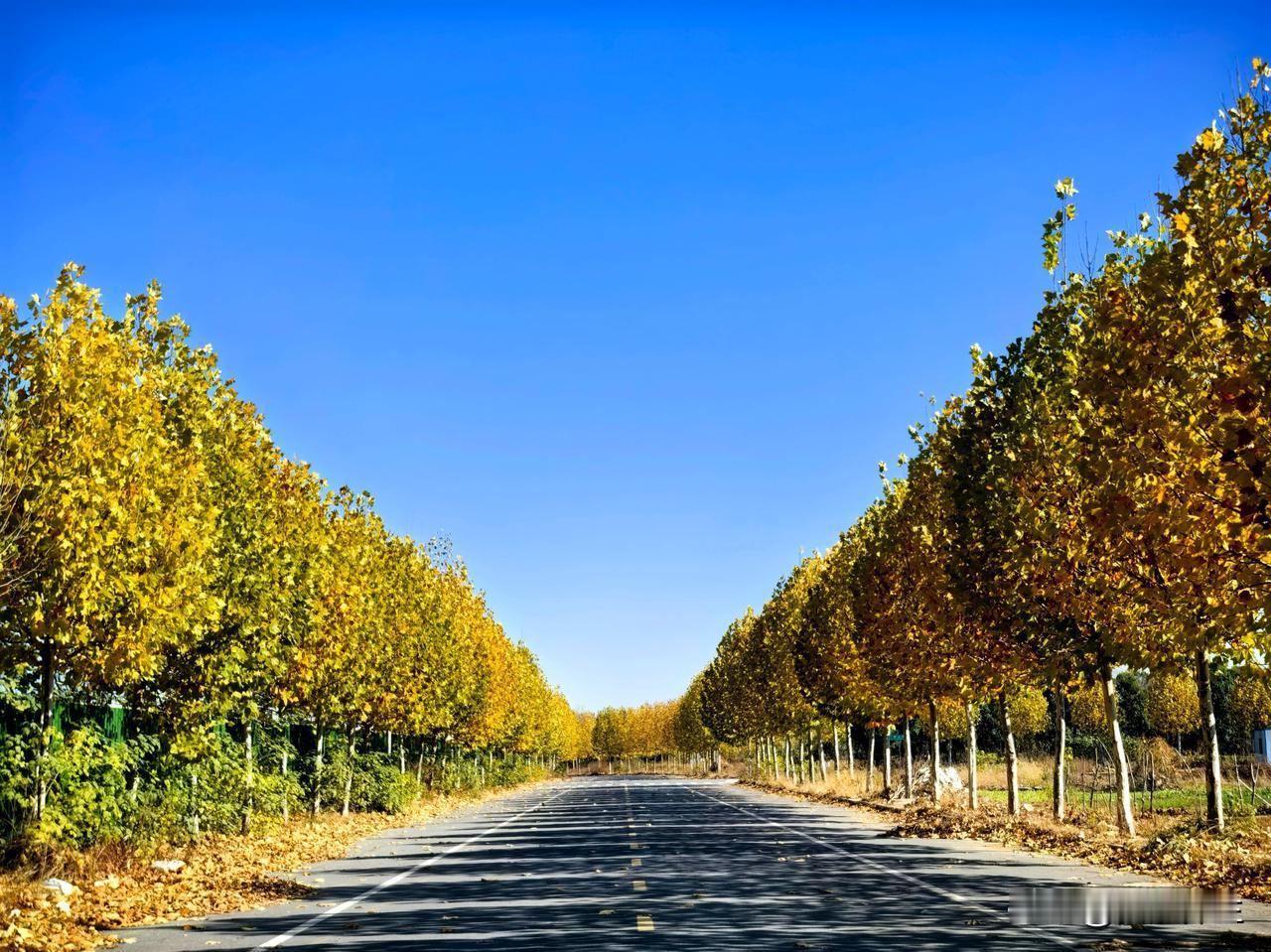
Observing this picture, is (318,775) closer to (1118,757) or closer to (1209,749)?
(1118,757)

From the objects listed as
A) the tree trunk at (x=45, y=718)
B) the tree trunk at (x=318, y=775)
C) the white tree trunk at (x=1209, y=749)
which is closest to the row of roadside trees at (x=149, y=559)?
the tree trunk at (x=45, y=718)

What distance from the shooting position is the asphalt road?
11.9 m

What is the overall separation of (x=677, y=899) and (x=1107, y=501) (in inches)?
277

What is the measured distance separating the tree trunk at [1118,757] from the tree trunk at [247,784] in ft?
50.6

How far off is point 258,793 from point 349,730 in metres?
15.1

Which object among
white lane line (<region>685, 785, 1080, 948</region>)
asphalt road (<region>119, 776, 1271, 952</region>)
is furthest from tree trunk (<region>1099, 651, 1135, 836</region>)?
white lane line (<region>685, 785, 1080, 948</region>)

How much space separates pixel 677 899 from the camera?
15266mm

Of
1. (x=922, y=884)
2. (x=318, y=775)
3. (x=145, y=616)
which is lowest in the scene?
(x=922, y=884)

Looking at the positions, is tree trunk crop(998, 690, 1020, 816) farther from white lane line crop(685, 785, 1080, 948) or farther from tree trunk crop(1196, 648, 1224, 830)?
tree trunk crop(1196, 648, 1224, 830)

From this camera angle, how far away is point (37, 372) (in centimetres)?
1723

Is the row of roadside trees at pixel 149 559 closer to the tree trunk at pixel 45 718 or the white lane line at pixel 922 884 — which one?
the tree trunk at pixel 45 718

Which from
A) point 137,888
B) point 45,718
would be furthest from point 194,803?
point 137,888

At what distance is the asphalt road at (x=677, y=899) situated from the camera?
11.9 m

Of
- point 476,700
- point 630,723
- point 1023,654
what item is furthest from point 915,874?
point 630,723
